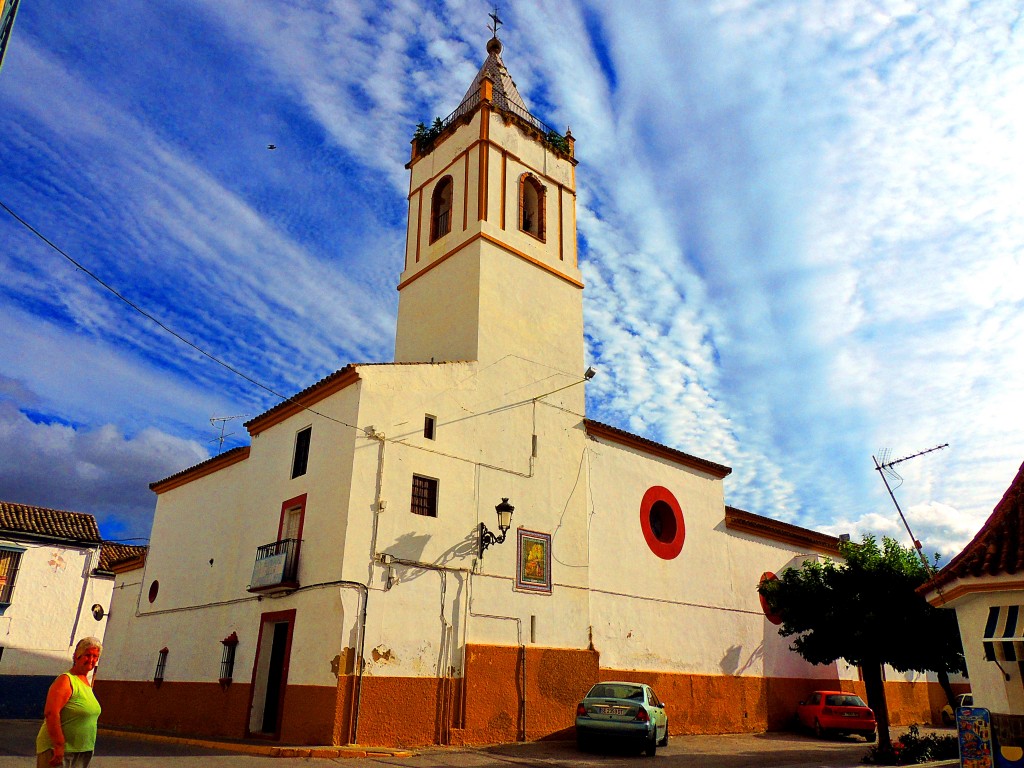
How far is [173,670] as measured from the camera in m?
18.3

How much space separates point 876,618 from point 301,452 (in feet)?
42.7

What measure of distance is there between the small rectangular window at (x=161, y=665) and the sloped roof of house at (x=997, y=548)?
17.2 m

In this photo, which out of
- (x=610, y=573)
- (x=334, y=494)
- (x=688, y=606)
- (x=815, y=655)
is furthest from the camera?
(x=688, y=606)

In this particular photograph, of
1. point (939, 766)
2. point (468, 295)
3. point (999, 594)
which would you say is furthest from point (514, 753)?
point (468, 295)

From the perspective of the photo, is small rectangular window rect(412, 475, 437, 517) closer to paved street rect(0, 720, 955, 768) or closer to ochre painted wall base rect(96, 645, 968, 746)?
ochre painted wall base rect(96, 645, 968, 746)

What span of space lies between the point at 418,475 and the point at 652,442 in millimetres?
8135

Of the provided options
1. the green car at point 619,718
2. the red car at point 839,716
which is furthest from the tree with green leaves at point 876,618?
the green car at point 619,718

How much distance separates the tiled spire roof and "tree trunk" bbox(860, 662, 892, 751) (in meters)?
17.0

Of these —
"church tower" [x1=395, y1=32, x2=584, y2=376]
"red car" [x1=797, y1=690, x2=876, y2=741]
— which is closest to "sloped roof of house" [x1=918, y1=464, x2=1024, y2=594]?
"church tower" [x1=395, y1=32, x2=584, y2=376]

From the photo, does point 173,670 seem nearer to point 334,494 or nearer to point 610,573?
point 334,494

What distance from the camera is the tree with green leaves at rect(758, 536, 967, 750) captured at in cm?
1591

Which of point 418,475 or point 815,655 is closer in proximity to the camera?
point 418,475

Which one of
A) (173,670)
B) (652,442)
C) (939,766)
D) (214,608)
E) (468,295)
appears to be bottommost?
(939,766)

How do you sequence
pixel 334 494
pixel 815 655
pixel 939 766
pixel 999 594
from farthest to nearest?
pixel 815 655 < pixel 334 494 < pixel 939 766 < pixel 999 594
